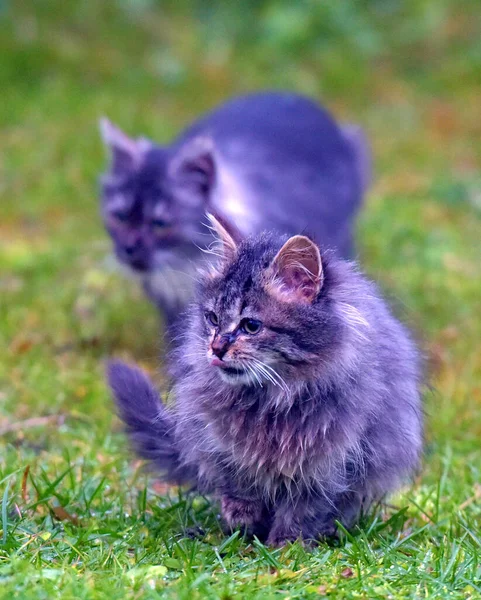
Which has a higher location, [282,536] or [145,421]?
[145,421]

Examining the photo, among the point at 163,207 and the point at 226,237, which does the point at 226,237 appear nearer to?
the point at 226,237

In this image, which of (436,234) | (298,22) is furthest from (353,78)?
(436,234)

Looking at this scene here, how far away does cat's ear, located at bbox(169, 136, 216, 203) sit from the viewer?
19.2 feet

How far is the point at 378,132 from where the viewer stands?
10.7 m

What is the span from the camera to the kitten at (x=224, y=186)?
232 inches

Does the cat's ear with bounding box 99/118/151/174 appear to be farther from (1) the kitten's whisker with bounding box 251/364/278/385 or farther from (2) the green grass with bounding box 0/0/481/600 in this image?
(1) the kitten's whisker with bounding box 251/364/278/385

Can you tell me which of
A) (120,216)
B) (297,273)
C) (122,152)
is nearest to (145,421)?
(297,273)

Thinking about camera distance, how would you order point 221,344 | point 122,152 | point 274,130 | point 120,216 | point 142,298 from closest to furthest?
point 221,344 → point 120,216 → point 122,152 → point 142,298 → point 274,130

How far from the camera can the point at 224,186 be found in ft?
20.1

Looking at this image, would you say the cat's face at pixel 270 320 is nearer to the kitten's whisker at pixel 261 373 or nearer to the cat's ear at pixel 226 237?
the kitten's whisker at pixel 261 373

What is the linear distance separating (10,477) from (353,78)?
8.86m

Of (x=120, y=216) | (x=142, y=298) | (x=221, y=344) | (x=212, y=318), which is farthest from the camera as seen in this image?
(x=142, y=298)

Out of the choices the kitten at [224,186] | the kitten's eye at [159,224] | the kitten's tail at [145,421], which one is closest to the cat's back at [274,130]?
the kitten at [224,186]

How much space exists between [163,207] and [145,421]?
88.9 inches
